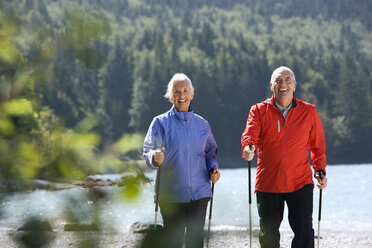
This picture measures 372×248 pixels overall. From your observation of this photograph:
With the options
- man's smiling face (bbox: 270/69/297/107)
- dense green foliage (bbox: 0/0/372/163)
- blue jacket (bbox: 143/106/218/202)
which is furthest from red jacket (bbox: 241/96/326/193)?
dense green foliage (bbox: 0/0/372/163)

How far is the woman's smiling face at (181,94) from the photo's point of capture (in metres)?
4.00

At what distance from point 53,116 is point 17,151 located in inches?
4.0

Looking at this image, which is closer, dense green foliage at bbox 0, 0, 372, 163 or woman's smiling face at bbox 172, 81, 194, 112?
dense green foliage at bbox 0, 0, 372, 163

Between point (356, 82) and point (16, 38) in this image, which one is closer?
point (16, 38)

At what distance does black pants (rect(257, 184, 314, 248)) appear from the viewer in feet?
13.8

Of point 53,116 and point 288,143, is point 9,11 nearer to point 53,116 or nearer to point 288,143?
point 53,116

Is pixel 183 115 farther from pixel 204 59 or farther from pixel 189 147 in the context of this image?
pixel 204 59

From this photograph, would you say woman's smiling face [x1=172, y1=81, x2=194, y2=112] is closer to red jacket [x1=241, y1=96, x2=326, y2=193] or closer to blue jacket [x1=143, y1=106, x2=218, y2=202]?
blue jacket [x1=143, y1=106, x2=218, y2=202]

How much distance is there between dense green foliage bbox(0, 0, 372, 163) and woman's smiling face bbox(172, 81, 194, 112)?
0.26 meters

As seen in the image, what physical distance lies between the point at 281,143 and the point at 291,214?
0.52 metres

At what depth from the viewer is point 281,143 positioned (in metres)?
4.20

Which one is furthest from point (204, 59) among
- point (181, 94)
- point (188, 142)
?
point (188, 142)

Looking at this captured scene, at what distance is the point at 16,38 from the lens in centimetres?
86

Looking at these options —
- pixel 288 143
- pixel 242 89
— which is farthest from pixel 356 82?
pixel 288 143
